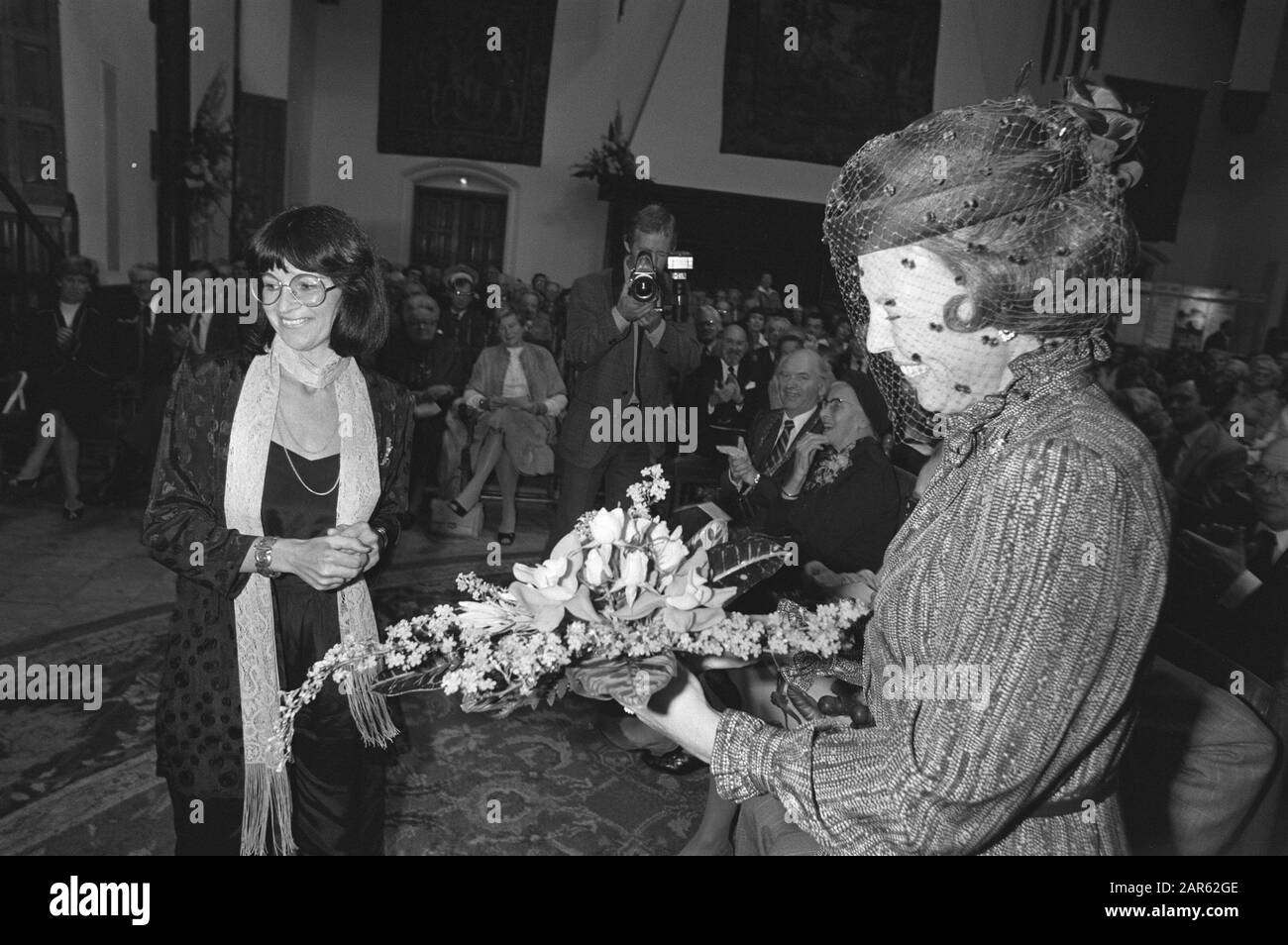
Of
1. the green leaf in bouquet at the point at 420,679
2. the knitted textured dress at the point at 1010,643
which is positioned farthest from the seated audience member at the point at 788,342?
the knitted textured dress at the point at 1010,643

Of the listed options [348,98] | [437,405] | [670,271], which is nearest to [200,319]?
[437,405]

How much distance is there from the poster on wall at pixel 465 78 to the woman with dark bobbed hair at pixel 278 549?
33.5 ft

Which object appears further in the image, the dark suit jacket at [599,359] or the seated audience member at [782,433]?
the dark suit jacket at [599,359]

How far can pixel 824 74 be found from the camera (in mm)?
11820

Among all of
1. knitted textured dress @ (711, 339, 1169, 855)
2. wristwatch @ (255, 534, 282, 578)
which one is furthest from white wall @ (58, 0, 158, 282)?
knitted textured dress @ (711, 339, 1169, 855)

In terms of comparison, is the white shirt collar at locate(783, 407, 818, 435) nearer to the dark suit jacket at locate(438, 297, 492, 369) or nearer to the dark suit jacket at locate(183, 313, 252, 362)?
the dark suit jacket at locate(438, 297, 492, 369)

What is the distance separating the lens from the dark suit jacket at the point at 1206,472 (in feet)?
13.5

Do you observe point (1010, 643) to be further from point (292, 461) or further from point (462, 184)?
point (462, 184)

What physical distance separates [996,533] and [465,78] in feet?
38.5

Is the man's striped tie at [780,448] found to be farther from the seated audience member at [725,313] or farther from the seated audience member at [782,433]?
the seated audience member at [725,313]

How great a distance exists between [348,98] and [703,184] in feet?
14.4

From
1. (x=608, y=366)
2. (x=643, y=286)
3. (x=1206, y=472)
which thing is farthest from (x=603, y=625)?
(x=1206, y=472)

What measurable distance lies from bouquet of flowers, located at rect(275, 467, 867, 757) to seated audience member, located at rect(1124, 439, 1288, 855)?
0.66 m

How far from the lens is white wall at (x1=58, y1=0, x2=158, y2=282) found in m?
7.07
